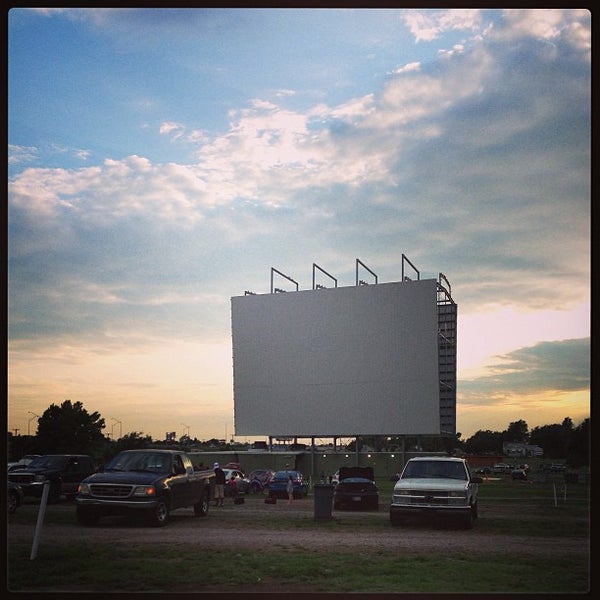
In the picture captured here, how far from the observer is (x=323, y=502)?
22.3 m

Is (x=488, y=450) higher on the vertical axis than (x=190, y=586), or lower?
lower

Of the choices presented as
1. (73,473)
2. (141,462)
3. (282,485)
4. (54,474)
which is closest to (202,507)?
(141,462)

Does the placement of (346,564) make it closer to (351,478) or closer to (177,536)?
(177,536)

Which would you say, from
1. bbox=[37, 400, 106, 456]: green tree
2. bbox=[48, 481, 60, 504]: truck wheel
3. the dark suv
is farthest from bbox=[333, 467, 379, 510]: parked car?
bbox=[37, 400, 106, 456]: green tree

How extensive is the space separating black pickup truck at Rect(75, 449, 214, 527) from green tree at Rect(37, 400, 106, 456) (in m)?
41.0

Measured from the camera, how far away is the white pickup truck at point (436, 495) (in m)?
19.7

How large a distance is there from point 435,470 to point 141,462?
7091 mm

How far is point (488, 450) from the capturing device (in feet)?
412

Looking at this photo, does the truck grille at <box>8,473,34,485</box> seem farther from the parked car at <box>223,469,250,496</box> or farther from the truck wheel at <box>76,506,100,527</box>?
the parked car at <box>223,469,250,496</box>

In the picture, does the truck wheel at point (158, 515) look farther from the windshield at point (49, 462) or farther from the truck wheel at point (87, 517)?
the windshield at point (49, 462)

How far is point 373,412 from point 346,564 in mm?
55283

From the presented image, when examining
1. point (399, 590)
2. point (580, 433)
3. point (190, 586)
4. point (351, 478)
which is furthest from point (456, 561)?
point (580, 433)

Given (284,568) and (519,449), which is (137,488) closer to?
(284,568)

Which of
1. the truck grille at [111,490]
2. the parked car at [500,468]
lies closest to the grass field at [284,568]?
the truck grille at [111,490]
